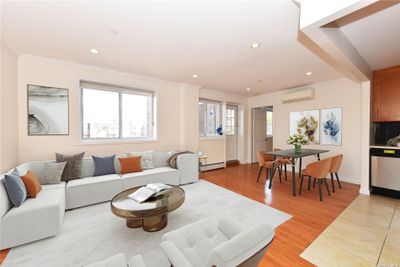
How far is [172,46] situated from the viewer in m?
2.66

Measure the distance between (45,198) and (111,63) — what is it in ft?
8.20

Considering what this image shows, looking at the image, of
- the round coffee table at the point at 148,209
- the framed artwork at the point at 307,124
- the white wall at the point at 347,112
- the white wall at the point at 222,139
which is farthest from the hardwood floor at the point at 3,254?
the framed artwork at the point at 307,124

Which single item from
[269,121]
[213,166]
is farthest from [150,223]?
[269,121]

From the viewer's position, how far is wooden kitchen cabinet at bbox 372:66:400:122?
3.27 metres

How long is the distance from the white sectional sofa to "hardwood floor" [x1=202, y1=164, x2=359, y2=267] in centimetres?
124

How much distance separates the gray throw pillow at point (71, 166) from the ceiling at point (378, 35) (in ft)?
14.5

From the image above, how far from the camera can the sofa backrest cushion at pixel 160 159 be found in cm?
409

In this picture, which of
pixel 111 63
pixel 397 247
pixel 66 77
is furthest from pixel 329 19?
pixel 66 77

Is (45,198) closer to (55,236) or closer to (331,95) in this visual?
(55,236)

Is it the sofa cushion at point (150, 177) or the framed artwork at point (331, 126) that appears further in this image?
the framed artwork at point (331, 126)

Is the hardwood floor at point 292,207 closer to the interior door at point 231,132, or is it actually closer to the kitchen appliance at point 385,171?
the kitchen appliance at point 385,171

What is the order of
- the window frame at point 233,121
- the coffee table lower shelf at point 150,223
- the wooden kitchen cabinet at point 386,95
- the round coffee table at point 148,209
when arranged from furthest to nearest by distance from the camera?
the window frame at point 233,121 → the wooden kitchen cabinet at point 386,95 → the coffee table lower shelf at point 150,223 → the round coffee table at point 148,209

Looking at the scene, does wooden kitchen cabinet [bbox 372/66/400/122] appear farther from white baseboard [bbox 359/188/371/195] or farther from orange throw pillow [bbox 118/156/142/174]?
orange throw pillow [bbox 118/156/142/174]

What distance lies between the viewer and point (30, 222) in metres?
1.94
